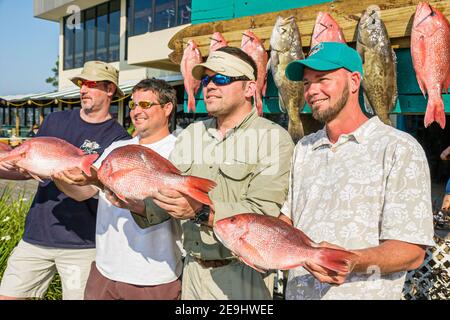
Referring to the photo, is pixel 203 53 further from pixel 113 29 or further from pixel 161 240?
pixel 113 29

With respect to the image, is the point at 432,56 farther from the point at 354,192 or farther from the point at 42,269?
the point at 42,269

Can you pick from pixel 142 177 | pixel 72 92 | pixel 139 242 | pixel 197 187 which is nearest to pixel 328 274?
pixel 197 187

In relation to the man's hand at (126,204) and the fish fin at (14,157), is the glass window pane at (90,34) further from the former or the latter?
the man's hand at (126,204)

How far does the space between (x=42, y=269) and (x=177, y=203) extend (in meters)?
1.79

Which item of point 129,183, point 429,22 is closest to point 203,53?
point 429,22

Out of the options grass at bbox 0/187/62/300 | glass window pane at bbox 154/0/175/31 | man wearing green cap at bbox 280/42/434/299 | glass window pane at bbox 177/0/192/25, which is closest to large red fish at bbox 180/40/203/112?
grass at bbox 0/187/62/300

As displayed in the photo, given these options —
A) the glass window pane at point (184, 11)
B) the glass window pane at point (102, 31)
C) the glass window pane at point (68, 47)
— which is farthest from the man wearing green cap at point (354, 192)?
the glass window pane at point (68, 47)

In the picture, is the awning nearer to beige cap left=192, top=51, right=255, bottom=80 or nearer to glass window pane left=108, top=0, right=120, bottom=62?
glass window pane left=108, top=0, right=120, bottom=62

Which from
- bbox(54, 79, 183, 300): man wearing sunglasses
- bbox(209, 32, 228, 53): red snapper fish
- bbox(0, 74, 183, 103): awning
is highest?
bbox(0, 74, 183, 103): awning

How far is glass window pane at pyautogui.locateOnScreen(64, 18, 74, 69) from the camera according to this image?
22.6m

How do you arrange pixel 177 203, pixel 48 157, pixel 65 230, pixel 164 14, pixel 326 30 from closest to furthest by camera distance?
pixel 177 203 < pixel 48 157 < pixel 65 230 < pixel 326 30 < pixel 164 14

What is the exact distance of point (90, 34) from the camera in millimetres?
21188

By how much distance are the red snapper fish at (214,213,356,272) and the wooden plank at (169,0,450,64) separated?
2206mm

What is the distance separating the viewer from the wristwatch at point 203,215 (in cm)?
208
